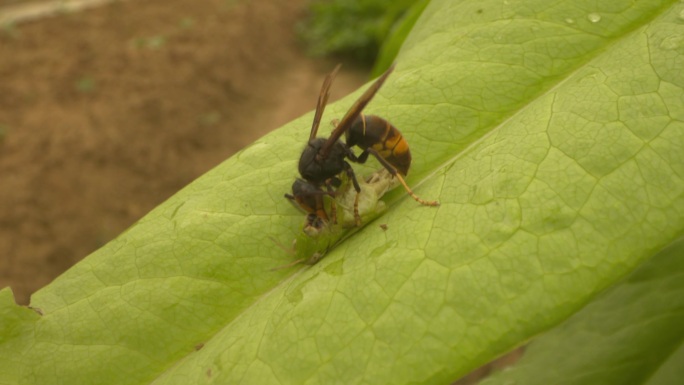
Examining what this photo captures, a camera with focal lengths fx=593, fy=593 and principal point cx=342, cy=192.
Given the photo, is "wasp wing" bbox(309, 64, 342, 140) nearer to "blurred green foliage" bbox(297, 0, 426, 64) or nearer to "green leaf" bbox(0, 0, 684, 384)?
"green leaf" bbox(0, 0, 684, 384)

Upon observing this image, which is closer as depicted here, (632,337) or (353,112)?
(632,337)

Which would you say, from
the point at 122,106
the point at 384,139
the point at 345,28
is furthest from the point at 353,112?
the point at 345,28

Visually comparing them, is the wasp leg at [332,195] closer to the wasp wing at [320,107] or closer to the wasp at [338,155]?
the wasp at [338,155]

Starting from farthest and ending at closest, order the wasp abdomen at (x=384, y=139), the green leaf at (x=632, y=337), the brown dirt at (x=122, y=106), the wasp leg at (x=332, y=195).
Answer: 1. the brown dirt at (x=122, y=106)
2. the wasp leg at (x=332, y=195)
3. the wasp abdomen at (x=384, y=139)
4. the green leaf at (x=632, y=337)

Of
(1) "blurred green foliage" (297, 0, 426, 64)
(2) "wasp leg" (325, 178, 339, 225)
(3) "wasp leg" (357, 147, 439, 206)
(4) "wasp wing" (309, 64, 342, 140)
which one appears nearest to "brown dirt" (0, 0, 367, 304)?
(1) "blurred green foliage" (297, 0, 426, 64)

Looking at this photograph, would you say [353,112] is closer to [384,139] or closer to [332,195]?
[384,139]

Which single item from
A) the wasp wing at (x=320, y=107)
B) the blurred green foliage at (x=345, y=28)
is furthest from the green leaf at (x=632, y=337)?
the blurred green foliage at (x=345, y=28)

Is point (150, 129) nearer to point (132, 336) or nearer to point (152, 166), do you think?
point (152, 166)
